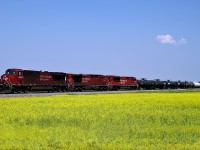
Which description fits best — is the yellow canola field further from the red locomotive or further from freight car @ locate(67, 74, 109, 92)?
freight car @ locate(67, 74, 109, 92)

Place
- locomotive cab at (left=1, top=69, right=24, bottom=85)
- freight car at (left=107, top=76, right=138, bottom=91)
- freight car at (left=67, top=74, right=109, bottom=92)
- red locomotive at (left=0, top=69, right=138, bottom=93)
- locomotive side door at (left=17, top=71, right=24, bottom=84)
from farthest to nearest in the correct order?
freight car at (left=107, top=76, right=138, bottom=91) < freight car at (left=67, top=74, right=109, bottom=92) < locomotive side door at (left=17, top=71, right=24, bottom=84) < red locomotive at (left=0, top=69, right=138, bottom=93) < locomotive cab at (left=1, top=69, right=24, bottom=85)

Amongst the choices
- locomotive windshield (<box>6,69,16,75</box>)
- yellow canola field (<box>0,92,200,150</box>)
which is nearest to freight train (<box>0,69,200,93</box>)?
locomotive windshield (<box>6,69,16,75</box>)

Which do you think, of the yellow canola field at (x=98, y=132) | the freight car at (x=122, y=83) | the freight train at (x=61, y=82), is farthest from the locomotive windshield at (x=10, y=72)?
the yellow canola field at (x=98, y=132)

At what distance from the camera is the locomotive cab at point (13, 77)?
57.7 meters

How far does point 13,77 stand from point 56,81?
13392mm

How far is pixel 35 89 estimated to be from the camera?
213 ft

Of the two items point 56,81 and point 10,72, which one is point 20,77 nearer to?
point 10,72

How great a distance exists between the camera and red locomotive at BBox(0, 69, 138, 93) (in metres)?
58.7

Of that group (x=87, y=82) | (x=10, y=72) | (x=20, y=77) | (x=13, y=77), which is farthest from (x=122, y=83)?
(x=13, y=77)

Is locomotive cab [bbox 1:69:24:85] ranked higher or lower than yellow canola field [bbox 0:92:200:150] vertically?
higher

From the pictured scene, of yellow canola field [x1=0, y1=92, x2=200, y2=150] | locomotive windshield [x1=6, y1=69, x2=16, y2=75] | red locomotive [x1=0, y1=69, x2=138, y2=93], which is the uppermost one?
locomotive windshield [x1=6, y1=69, x2=16, y2=75]

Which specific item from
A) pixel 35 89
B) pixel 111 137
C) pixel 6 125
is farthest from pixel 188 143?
pixel 35 89

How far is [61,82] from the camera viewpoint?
239 ft

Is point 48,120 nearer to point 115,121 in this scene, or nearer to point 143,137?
point 115,121
